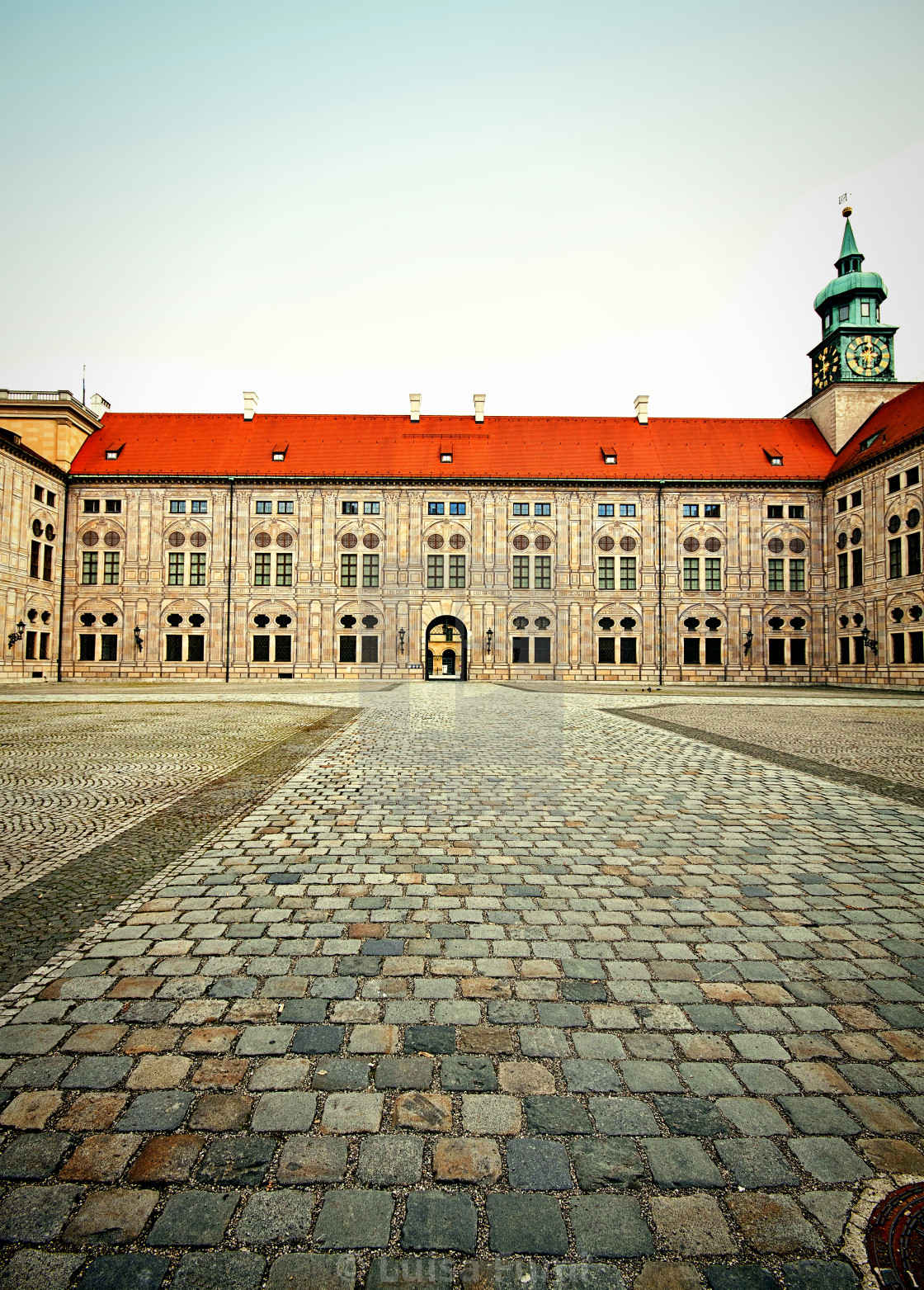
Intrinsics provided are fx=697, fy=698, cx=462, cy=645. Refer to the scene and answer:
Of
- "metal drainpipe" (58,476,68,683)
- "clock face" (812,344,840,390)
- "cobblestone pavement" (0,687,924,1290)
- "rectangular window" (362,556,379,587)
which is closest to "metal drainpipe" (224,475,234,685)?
"rectangular window" (362,556,379,587)

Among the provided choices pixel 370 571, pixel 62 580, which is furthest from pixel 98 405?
pixel 370 571

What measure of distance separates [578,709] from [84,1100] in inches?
678

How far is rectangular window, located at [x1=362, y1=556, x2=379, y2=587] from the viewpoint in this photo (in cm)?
4528

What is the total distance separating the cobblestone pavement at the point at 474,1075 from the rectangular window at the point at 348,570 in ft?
134

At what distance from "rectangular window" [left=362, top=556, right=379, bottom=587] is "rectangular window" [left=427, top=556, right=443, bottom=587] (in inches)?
131

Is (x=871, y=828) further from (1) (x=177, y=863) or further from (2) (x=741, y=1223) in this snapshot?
(1) (x=177, y=863)

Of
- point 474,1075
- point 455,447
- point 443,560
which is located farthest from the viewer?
point 455,447

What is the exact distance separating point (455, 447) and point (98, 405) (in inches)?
1018

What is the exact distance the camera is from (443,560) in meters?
45.6

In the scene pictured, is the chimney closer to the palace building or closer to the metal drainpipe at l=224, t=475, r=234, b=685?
the palace building

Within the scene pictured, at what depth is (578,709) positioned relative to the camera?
749 inches

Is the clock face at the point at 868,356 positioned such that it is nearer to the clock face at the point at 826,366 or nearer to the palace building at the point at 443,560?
the palace building at the point at 443,560

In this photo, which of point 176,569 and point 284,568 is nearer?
point 176,569

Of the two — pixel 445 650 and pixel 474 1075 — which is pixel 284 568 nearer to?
pixel 445 650
